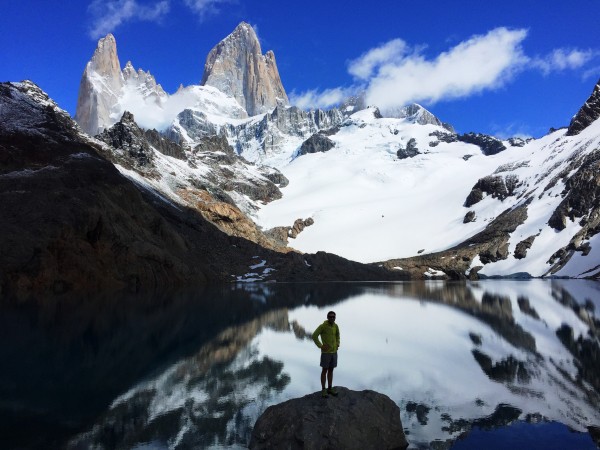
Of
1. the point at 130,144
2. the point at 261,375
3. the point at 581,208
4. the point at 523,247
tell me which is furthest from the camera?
the point at 523,247

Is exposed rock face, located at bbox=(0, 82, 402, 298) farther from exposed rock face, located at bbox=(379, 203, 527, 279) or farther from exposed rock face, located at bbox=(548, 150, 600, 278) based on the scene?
exposed rock face, located at bbox=(548, 150, 600, 278)

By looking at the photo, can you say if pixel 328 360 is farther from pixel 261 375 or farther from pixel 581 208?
pixel 581 208

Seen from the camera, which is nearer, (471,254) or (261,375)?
(261,375)

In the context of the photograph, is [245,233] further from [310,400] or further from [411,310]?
[310,400]

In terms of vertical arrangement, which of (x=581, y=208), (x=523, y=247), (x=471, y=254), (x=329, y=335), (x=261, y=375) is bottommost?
(x=261, y=375)

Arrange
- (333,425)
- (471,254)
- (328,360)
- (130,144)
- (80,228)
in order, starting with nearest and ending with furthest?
(333,425)
(328,360)
(80,228)
(130,144)
(471,254)

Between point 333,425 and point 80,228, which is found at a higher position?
point 80,228

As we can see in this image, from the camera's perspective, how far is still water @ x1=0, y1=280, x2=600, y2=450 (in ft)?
46.6

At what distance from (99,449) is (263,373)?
1031 cm

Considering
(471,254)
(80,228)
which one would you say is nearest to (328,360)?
(80,228)

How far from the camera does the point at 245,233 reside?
462 feet

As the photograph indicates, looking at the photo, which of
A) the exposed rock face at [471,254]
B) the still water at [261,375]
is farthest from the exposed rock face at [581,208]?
the still water at [261,375]

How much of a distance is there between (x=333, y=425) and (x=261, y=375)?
1025 centimetres

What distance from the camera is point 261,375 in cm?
2194
